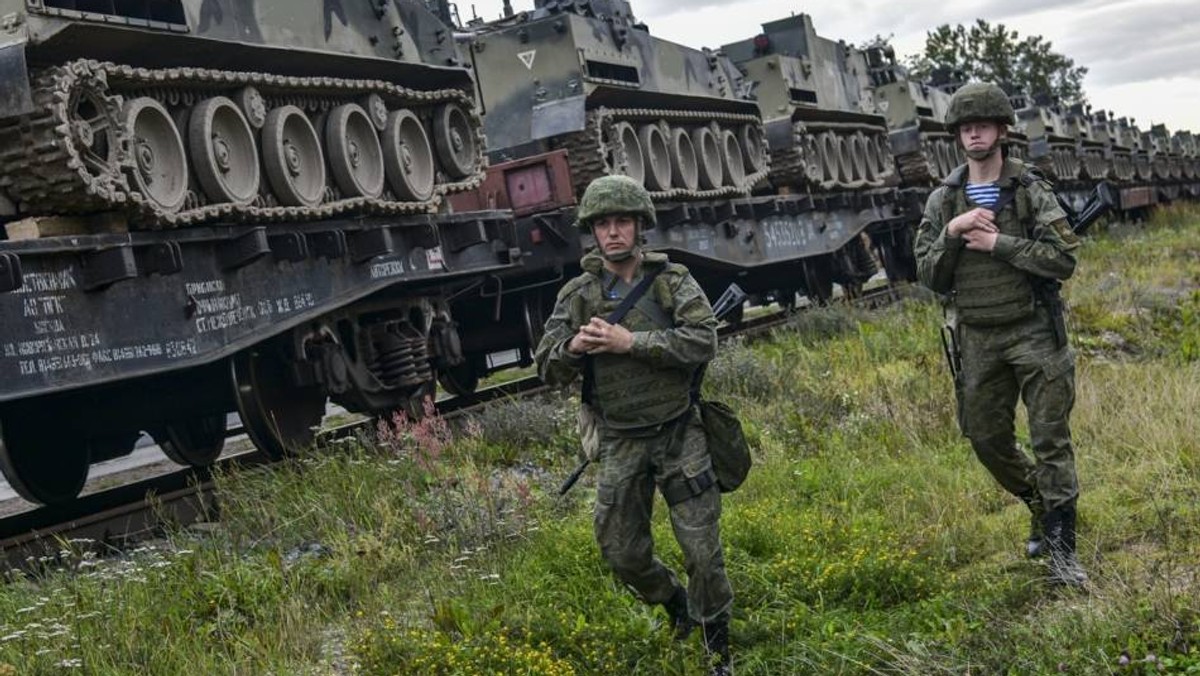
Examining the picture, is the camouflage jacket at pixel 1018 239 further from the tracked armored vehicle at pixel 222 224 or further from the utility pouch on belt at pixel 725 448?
the tracked armored vehicle at pixel 222 224

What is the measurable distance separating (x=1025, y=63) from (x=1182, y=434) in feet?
168

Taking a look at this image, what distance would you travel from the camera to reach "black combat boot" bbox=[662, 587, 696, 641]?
5.72m

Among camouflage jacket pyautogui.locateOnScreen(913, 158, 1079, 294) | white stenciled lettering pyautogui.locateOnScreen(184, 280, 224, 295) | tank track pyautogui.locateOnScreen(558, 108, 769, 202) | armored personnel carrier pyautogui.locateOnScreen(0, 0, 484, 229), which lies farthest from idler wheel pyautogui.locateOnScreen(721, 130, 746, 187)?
camouflage jacket pyautogui.locateOnScreen(913, 158, 1079, 294)

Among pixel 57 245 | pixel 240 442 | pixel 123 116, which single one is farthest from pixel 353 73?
pixel 240 442

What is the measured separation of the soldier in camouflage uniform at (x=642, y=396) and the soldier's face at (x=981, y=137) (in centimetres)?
151

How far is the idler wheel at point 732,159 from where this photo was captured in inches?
695

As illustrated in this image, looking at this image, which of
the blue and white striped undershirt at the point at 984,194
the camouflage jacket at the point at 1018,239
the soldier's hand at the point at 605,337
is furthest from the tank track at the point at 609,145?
the soldier's hand at the point at 605,337

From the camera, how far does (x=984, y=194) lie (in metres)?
6.56

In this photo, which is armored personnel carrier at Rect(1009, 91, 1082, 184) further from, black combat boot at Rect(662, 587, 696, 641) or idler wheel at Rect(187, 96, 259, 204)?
black combat boot at Rect(662, 587, 696, 641)

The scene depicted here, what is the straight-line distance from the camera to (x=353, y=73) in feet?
37.6

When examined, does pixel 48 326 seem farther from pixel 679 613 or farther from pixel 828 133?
pixel 828 133

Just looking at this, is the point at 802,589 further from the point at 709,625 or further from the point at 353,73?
the point at 353,73

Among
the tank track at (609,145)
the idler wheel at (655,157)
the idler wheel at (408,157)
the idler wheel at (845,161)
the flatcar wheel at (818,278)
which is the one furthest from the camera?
the idler wheel at (845,161)

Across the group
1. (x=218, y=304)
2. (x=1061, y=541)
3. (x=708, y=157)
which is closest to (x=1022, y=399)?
(x=1061, y=541)
